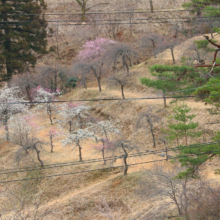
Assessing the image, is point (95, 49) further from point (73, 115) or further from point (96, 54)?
point (73, 115)

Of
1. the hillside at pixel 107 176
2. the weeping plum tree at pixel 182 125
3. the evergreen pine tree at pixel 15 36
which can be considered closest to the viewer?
the hillside at pixel 107 176

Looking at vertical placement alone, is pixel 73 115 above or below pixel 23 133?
above

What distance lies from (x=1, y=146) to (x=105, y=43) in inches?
708

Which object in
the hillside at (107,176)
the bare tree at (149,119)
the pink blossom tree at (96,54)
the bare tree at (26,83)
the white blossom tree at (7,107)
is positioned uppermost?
the pink blossom tree at (96,54)

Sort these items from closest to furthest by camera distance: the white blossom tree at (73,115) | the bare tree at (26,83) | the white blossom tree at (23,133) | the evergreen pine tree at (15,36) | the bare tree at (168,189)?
1. the bare tree at (168,189)
2. the white blossom tree at (23,133)
3. the white blossom tree at (73,115)
4. the evergreen pine tree at (15,36)
5. the bare tree at (26,83)

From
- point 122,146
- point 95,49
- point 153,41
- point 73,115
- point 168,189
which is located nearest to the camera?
point 168,189

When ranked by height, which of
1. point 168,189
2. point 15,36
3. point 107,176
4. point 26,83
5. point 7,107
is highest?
point 15,36

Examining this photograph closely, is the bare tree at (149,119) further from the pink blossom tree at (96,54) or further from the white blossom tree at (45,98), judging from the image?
the white blossom tree at (45,98)

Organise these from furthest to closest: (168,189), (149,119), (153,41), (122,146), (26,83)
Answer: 1. (153,41)
2. (26,83)
3. (149,119)
4. (122,146)
5. (168,189)

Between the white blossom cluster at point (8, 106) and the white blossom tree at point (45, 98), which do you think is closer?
the white blossom cluster at point (8, 106)

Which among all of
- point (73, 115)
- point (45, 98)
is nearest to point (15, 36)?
point (45, 98)

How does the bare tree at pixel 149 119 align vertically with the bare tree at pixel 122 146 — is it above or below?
above

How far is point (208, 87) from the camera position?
32.1 feet

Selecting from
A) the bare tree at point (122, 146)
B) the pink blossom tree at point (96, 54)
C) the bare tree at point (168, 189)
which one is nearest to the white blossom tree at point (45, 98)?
the pink blossom tree at point (96, 54)
